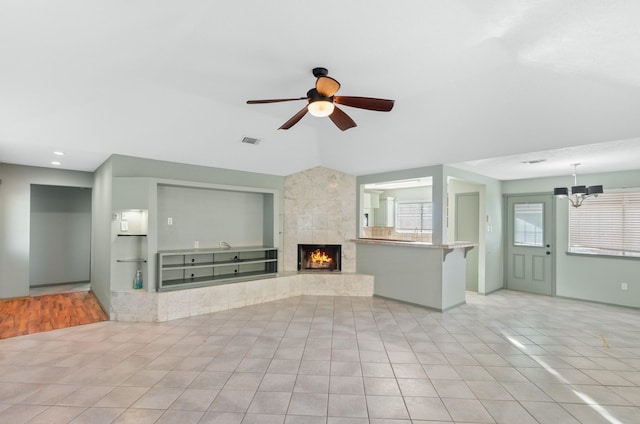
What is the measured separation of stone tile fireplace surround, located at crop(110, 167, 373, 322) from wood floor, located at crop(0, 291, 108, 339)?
78.4 inches

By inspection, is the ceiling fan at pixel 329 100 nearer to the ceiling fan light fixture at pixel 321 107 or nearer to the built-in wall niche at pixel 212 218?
the ceiling fan light fixture at pixel 321 107

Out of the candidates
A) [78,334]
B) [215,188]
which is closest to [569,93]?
[215,188]

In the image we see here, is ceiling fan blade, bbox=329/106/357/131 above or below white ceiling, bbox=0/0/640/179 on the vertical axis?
below

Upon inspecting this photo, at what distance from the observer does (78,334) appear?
383 cm

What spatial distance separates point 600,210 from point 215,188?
7.07 m

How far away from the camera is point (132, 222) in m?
4.54

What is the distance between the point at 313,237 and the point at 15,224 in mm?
5399

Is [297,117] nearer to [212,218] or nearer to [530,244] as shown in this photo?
[212,218]

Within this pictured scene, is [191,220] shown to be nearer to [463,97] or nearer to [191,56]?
[191,56]

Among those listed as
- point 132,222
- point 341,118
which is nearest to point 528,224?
point 341,118

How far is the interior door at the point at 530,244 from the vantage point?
20.3ft

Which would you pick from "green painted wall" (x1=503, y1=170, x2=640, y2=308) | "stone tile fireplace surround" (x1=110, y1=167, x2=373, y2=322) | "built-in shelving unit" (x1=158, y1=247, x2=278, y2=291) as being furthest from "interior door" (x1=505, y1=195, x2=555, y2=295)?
"built-in shelving unit" (x1=158, y1=247, x2=278, y2=291)

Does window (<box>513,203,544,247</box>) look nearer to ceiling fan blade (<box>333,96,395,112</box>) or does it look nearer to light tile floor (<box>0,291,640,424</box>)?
light tile floor (<box>0,291,640,424</box>)

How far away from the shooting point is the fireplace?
248 inches
